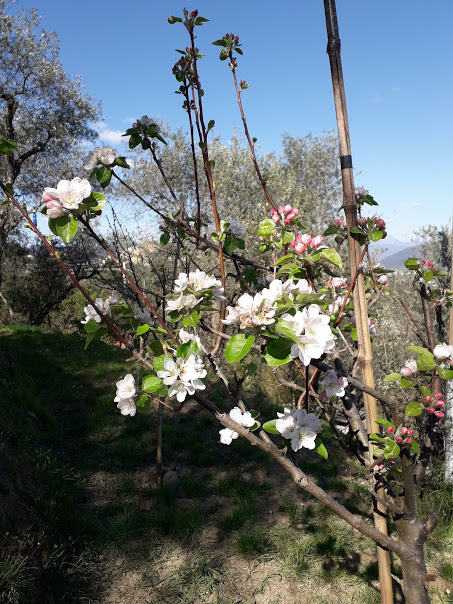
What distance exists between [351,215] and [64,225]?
1.04m

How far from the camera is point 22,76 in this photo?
32.8 ft

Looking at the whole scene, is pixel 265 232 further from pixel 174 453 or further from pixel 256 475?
pixel 174 453

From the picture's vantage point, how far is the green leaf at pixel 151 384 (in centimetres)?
126

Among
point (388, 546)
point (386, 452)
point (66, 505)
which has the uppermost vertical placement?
point (386, 452)

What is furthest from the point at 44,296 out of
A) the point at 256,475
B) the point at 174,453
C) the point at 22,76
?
the point at 256,475

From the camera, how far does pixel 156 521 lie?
3.21 meters

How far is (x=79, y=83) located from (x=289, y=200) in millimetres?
6982

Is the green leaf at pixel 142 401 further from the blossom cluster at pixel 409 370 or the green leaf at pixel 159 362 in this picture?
the blossom cluster at pixel 409 370

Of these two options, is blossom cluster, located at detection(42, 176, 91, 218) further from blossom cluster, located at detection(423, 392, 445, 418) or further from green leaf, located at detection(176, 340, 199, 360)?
blossom cluster, located at detection(423, 392, 445, 418)

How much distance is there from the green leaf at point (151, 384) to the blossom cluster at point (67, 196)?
22.4 inches

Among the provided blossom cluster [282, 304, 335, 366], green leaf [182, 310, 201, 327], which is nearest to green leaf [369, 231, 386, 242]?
blossom cluster [282, 304, 335, 366]

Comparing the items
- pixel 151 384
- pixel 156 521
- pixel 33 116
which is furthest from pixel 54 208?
pixel 33 116

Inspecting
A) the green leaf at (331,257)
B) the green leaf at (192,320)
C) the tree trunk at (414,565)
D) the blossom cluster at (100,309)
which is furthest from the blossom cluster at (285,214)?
the tree trunk at (414,565)

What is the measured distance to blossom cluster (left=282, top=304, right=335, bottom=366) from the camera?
1.05m
